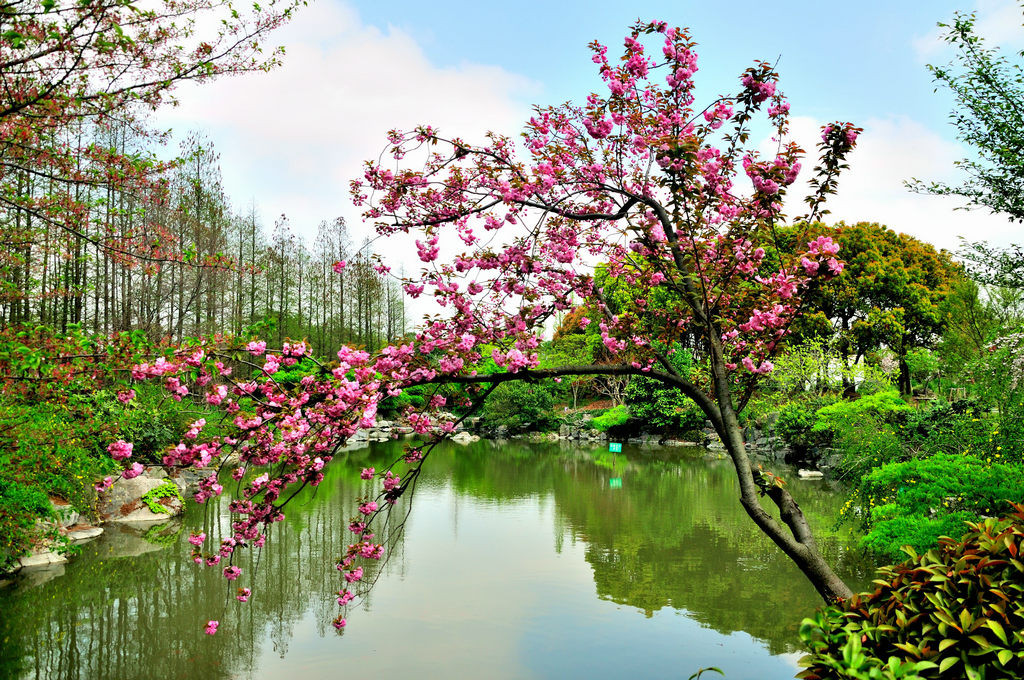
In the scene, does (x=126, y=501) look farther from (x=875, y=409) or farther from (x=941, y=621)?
(x=875, y=409)

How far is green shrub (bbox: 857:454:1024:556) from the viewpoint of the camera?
4973mm

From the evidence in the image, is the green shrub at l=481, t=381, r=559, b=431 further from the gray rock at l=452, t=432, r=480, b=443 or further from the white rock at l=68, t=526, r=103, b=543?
the white rock at l=68, t=526, r=103, b=543

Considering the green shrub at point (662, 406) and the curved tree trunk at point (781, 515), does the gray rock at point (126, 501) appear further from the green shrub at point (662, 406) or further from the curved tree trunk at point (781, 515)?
the green shrub at point (662, 406)

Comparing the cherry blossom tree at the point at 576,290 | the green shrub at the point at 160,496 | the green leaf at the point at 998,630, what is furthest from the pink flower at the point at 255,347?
the green shrub at the point at 160,496

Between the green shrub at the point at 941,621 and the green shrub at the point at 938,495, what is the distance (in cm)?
272

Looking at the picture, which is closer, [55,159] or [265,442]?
[265,442]

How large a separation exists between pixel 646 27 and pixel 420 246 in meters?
1.74

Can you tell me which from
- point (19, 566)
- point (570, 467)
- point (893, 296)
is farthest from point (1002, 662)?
point (893, 296)

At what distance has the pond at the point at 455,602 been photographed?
5770 mm

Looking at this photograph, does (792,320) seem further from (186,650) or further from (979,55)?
(979,55)

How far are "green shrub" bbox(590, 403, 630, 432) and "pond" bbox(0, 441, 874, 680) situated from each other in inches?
517

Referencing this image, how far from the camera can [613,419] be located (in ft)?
83.1

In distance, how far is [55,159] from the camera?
4539 mm

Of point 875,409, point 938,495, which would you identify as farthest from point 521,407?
point 938,495
